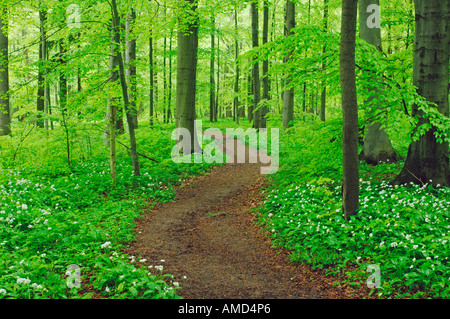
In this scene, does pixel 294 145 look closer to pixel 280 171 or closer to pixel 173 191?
pixel 280 171

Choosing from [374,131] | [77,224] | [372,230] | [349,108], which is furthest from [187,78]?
[372,230]

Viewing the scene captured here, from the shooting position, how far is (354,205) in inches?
232

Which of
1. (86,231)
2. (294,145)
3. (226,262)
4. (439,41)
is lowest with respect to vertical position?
(226,262)

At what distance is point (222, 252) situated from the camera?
5.91 meters

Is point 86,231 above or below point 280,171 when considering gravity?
below

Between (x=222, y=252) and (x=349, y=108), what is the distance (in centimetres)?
367

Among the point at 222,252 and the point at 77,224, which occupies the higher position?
the point at 77,224

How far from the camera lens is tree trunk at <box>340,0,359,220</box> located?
529 centimetres

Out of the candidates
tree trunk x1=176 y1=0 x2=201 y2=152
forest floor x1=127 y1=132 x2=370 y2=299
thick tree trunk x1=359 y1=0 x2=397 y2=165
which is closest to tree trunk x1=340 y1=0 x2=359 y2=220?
forest floor x1=127 y1=132 x2=370 y2=299

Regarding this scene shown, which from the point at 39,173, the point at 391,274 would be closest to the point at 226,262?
the point at 391,274

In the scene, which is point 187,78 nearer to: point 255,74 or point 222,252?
point 255,74

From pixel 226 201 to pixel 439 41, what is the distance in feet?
21.1
